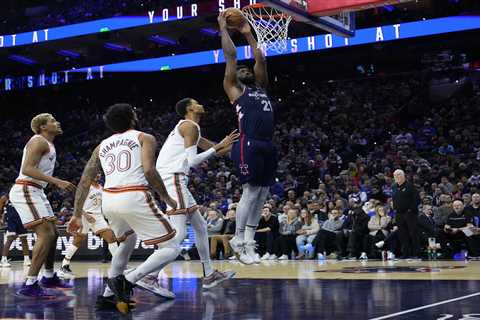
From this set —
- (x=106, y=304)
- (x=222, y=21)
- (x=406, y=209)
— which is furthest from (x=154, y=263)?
(x=406, y=209)

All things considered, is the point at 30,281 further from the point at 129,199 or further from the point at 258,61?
the point at 258,61

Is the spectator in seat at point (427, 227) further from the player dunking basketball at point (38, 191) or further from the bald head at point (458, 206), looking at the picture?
the player dunking basketball at point (38, 191)

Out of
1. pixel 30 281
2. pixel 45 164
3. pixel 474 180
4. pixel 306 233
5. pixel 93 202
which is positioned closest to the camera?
pixel 30 281

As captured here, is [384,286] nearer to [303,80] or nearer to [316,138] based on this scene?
[316,138]

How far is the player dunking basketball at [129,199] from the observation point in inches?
216

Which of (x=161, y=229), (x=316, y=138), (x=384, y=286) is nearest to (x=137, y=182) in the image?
(x=161, y=229)

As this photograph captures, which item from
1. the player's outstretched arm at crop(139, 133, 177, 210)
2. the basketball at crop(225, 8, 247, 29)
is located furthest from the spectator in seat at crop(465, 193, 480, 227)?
the player's outstretched arm at crop(139, 133, 177, 210)

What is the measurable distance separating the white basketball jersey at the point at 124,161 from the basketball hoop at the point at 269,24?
4220mm

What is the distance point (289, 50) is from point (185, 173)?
682 inches

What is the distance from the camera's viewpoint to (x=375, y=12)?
914 inches

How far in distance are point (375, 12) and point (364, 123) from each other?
3.68 meters

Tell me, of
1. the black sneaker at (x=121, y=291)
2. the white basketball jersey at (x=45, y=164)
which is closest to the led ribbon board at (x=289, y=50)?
the white basketball jersey at (x=45, y=164)

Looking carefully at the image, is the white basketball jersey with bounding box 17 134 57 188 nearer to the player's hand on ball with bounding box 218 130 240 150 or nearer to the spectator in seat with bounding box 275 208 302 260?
the player's hand on ball with bounding box 218 130 240 150

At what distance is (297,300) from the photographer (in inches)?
225
